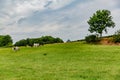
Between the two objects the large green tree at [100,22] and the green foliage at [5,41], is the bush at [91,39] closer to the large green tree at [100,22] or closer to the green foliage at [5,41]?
the large green tree at [100,22]

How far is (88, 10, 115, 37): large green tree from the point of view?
77.9 meters

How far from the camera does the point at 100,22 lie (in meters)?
78.6

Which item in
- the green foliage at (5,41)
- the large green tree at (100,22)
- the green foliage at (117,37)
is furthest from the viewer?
the green foliage at (5,41)

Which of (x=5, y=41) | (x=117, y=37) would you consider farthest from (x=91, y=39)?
(x=5, y=41)

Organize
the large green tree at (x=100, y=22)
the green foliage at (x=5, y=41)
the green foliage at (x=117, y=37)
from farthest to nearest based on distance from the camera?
1. the green foliage at (x=5, y=41)
2. the large green tree at (x=100, y=22)
3. the green foliage at (x=117, y=37)

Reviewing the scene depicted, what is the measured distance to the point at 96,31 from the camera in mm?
78188

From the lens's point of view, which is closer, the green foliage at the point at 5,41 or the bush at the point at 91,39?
the bush at the point at 91,39

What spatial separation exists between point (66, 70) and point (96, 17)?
51016 millimetres

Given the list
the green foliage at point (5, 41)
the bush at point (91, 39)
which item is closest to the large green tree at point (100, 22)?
the bush at point (91, 39)

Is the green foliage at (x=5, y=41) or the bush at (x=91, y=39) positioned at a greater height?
the green foliage at (x=5, y=41)

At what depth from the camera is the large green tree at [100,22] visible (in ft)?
256

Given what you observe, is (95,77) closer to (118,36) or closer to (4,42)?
(118,36)

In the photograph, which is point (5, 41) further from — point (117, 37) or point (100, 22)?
point (117, 37)

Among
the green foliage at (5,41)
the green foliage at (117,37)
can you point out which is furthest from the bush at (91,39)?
the green foliage at (5,41)
